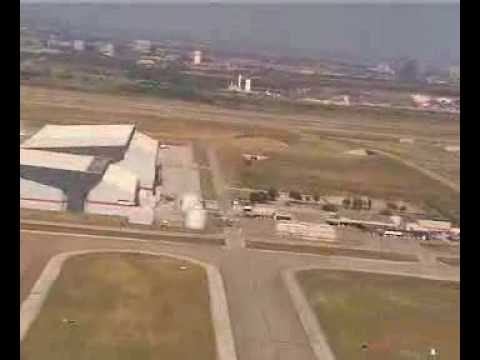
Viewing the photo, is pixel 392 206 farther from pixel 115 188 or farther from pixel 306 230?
pixel 115 188

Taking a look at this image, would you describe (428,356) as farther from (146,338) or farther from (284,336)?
(146,338)

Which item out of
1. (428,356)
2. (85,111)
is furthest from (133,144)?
(428,356)

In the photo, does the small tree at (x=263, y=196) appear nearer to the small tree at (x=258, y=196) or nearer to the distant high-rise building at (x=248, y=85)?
the small tree at (x=258, y=196)

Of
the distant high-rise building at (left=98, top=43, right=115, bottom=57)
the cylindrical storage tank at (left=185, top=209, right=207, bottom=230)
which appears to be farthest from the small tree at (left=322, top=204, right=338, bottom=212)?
the distant high-rise building at (left=98, top=43, right=115, bottom=57)

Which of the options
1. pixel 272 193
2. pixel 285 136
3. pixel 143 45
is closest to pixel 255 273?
pixel 272 193

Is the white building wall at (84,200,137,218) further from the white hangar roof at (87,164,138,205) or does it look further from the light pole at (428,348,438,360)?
the light pole at (428,348,438,360)
